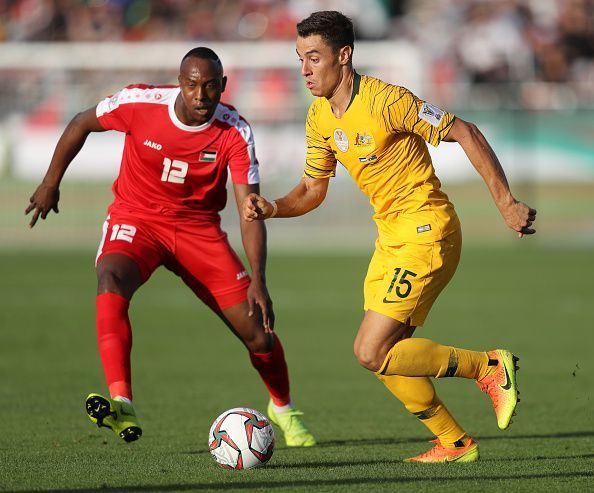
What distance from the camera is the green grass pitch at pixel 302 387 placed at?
6.29 m

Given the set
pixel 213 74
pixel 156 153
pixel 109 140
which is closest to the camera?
pixel 213 74

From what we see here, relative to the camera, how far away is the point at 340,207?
906 inches

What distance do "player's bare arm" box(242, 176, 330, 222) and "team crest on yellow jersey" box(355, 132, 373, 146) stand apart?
496mm

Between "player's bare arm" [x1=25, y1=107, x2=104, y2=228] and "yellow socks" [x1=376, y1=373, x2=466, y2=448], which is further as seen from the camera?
"player's bare arm" [x1=25, y1=107, x2=104, y2=228]

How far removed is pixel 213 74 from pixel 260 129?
15.5m

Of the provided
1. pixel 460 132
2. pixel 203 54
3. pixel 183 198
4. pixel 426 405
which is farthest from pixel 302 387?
pixel 460 132

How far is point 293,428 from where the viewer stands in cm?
787

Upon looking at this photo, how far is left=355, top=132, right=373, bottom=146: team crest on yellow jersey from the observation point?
6.71 metres

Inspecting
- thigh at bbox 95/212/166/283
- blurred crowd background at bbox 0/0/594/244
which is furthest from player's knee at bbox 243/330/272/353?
blurred crowd background at bbox 0/0/594/244

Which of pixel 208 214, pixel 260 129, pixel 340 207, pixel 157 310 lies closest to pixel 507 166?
pixel 340 207

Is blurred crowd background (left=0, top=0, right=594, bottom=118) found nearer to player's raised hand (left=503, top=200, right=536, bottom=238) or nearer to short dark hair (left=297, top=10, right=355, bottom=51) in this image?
short dark hair (left=297, top=10, right=355, bottom=51)

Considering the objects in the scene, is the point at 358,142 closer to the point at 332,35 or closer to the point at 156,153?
the point at 332,35

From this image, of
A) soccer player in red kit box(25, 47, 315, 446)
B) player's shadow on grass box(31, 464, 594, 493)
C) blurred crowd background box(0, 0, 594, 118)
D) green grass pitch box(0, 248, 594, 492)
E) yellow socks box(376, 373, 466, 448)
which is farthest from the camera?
blurred crowd background box(0, 0, 594, 118)

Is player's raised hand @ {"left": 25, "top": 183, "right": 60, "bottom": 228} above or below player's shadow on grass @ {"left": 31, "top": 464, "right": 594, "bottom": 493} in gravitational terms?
above
